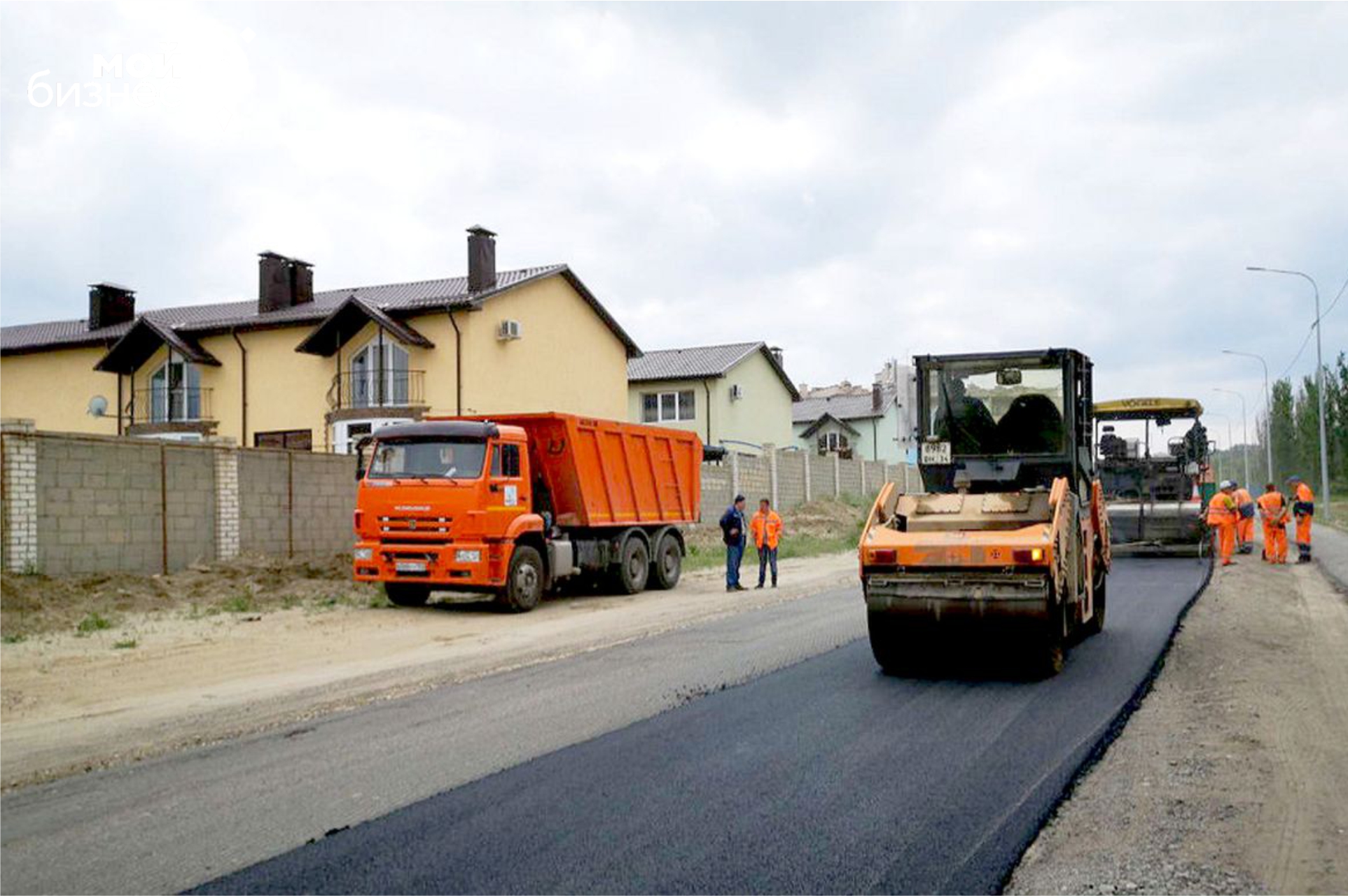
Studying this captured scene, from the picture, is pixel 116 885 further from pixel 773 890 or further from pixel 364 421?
pixel 364 421

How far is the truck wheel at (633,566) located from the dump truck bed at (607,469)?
369mm

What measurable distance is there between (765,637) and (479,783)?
5.96 meters

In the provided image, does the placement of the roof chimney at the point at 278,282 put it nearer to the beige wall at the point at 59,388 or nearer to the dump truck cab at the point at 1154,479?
the beige wall at the point at 59,388

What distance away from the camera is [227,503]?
17.7 meters

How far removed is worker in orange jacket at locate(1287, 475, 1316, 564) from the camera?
783 inches

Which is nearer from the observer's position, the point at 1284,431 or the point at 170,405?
the point at 170,405

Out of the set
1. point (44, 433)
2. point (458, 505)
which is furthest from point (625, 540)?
point (44, 433)

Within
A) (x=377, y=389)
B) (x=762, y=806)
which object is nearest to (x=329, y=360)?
(x=377, y=389)

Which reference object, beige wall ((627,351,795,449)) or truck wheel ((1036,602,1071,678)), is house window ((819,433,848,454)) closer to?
beige wall ((627,351,795,449))

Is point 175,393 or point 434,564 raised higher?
point 175,393

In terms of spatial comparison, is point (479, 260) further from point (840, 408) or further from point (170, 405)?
point (840, 408)

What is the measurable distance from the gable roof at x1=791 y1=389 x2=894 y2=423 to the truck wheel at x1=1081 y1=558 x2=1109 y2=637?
49423 millimetres

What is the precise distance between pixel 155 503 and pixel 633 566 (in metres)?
7.04

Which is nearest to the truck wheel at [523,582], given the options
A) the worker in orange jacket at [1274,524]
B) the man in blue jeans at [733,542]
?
the man in blue jeans at [733,542]
